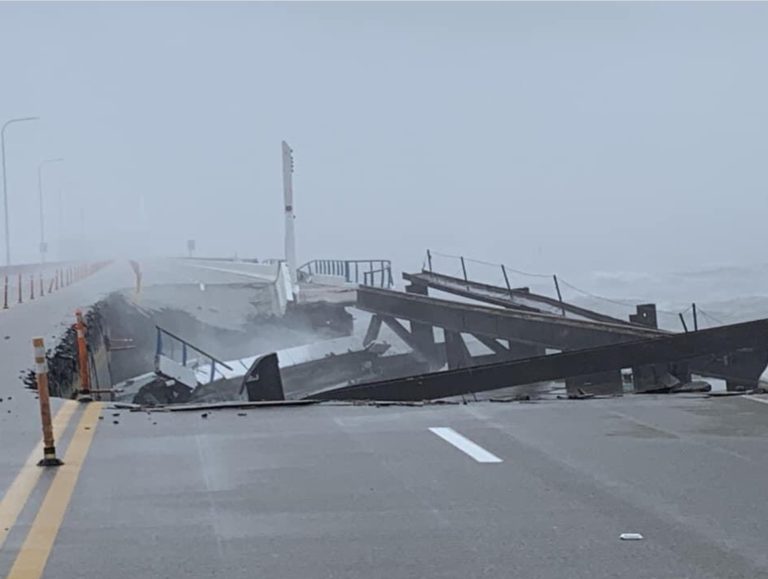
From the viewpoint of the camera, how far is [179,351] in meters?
30.6

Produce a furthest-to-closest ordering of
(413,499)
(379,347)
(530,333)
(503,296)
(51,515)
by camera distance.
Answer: (379,347), (503,296), (530,333), (413,499), (51,515)

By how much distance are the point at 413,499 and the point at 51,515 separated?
237cm

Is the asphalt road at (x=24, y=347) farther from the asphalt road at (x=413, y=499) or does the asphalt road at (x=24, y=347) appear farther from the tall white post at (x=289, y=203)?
the tall white post at (x=289, y=203)

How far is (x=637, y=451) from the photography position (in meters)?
9.14

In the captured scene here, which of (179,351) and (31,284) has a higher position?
(31,284)

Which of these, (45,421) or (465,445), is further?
(465,445)

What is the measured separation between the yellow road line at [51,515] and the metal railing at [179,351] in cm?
1179

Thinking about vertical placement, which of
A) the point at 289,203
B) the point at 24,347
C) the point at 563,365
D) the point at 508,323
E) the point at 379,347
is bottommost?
the point at 563,365

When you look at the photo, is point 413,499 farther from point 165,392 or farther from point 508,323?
point 508,323

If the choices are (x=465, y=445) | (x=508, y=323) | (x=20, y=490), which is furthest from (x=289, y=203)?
(x=20, y=490)

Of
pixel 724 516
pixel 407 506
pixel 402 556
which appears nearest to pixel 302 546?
pixel 402 556

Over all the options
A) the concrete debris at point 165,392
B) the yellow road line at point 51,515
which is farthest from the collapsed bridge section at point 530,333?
the yellow road line at point 51,515

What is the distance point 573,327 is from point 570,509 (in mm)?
14308

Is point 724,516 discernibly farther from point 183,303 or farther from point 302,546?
point 183,303
